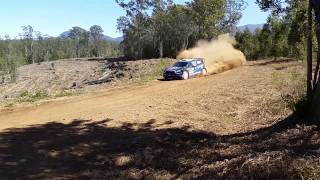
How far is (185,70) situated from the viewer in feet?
116

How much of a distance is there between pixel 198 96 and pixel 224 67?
1830 centimetres

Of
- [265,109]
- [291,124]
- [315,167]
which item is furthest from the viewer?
[265,109]

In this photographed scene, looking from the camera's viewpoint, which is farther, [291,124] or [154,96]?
[154,96]

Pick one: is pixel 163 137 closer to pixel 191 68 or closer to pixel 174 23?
pixel 191 68

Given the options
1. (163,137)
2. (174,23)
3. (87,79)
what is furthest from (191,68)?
(174,23)

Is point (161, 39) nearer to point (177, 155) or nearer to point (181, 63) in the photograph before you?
point (181, 63)

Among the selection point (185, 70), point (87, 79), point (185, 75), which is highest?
point (185, 70)

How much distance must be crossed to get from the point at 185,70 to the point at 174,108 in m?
14.2

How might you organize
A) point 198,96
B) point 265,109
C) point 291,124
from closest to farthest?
point 291,124 < point 265,109 < point 198,96

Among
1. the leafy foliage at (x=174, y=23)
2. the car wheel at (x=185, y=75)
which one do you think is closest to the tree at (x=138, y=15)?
the leafy foliage at (x=174, y=23)

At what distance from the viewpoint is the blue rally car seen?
34750 mm

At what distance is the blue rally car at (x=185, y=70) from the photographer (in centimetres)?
3475

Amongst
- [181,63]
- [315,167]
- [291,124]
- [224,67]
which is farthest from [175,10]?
[315,167]

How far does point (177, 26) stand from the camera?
82.2 meters
